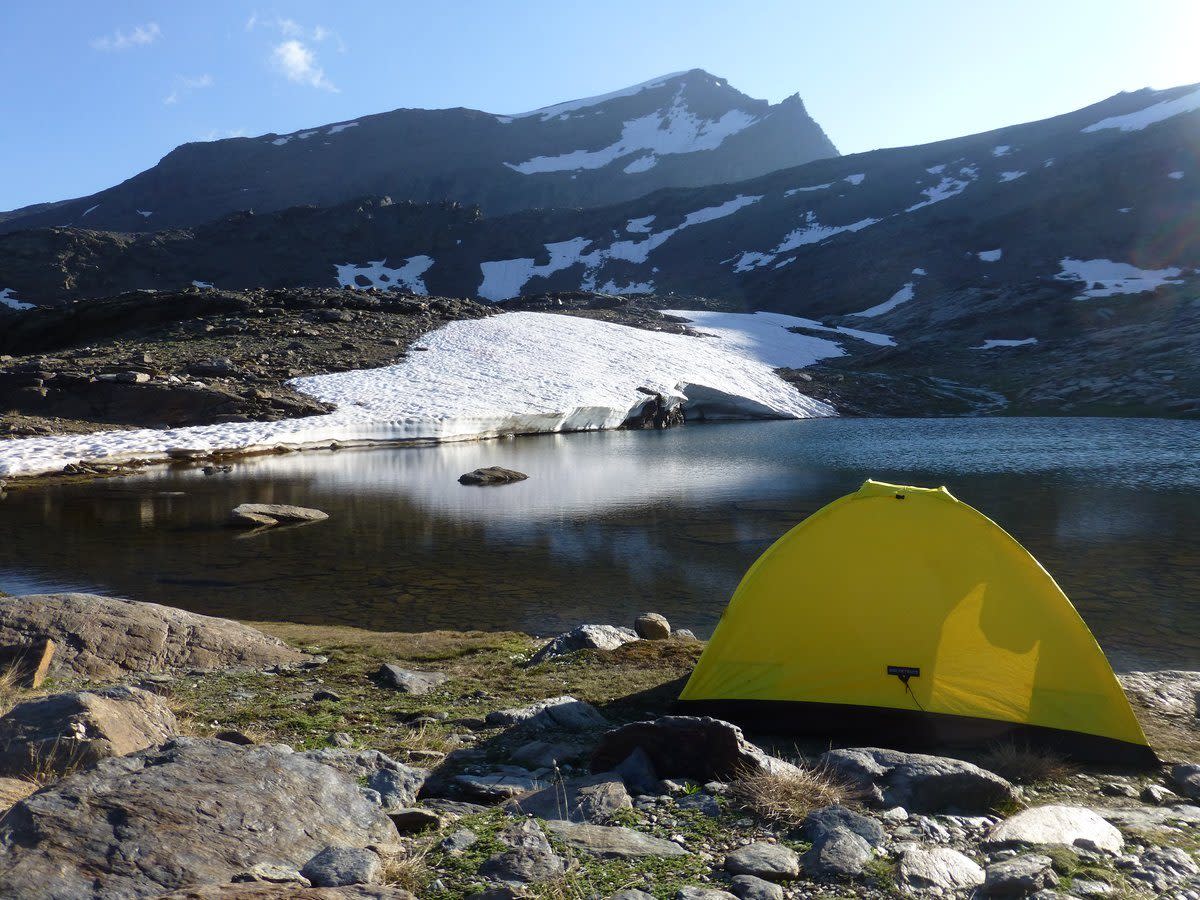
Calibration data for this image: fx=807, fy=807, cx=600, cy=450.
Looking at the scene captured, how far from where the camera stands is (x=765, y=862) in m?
4.02

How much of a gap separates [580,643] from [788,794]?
16.1ft

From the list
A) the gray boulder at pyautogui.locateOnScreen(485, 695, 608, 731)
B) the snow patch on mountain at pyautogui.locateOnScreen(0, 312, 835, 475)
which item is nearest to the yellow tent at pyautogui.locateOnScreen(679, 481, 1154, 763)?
the gray boulder at pyautogui.locateOnScreen(485, 695, 608, 731)

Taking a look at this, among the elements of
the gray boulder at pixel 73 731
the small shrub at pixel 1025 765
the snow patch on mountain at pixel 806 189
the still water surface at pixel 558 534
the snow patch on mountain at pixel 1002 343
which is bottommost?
the still water surface at pixel 558 534

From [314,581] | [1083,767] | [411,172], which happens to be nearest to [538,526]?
[314,581]

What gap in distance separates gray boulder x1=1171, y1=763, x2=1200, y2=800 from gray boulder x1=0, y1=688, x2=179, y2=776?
22.3 feet

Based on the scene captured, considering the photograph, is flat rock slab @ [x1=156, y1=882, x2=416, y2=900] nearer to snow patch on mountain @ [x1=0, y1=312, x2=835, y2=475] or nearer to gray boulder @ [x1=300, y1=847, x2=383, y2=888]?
gray boulder @ [x1=300, y1=847, x2=383, y2=888]

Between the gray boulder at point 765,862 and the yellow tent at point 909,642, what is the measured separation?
3323 millimetres

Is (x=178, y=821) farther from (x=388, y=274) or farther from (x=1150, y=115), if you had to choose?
(x=1150, y=115)

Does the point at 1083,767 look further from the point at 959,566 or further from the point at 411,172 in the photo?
the point at 411,172

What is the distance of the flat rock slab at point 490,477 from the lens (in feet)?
81.3

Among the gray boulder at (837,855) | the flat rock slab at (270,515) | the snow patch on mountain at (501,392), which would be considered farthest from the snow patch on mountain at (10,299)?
the gray boulder at (837,855)

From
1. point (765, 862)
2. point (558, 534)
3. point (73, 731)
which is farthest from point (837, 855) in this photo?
point (558, 534)

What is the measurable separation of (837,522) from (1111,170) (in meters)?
115

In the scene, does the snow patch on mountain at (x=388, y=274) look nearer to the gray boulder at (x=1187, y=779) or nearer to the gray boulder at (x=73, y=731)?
the gray boulder at (x=73, y=731)
